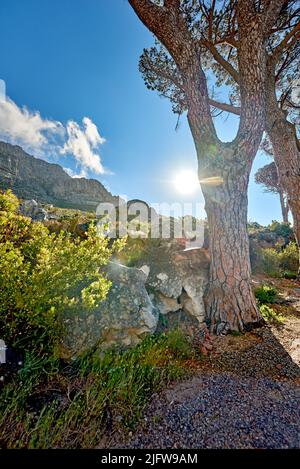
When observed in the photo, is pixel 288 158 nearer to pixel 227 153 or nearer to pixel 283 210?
pixel 227 153

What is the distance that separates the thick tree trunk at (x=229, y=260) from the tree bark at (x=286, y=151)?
190 cm

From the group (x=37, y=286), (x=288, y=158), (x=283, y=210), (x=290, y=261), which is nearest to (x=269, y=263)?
(x=290, y=261)

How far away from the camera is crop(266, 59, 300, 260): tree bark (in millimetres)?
4734


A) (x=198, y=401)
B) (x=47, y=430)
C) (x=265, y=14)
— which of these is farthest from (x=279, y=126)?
(x=47, y=430)

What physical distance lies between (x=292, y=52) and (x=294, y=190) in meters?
4.15

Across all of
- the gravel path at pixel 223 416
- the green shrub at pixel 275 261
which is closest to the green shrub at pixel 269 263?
the green shrub at pixel 275 261

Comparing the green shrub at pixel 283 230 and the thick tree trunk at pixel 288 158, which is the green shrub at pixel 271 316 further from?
the green shrub at pixel 283 230

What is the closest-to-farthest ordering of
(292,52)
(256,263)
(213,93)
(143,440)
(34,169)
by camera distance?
(143,440) < (292,52) < (213,93) < (256,263) < (34,169)

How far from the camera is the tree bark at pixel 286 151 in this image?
15.5 ft

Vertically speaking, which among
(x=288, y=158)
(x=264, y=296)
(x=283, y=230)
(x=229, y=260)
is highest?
(x=288, y=158)

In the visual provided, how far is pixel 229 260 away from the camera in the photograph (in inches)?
133

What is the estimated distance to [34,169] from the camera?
6838cm

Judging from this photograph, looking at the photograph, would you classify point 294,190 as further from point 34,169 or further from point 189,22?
point 34,169

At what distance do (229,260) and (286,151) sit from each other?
10.6 ft
